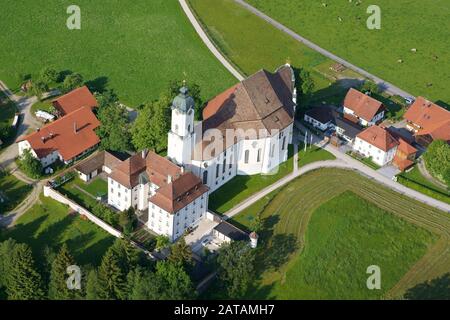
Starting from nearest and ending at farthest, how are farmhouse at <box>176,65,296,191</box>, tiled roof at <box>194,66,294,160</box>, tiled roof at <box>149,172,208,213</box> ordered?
tiled roof at <box>149,172,208,213</box> < farmhouse at <box>176,65,296,191</box> < tiled roof at <box>194,66,294,160</box>

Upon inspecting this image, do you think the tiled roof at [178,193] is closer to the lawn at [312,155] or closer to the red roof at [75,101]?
the lawn at [312,155]

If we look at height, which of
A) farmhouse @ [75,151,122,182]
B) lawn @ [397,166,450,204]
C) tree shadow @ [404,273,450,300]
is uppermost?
farmhouse @ [75,151,122,182]

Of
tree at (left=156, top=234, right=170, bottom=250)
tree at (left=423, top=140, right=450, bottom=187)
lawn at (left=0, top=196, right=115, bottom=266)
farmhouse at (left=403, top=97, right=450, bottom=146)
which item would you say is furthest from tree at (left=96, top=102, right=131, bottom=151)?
farmhouse at (left=403, top=97, right=450, bottom=146)

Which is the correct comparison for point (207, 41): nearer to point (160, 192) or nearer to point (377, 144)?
point (377, 144)

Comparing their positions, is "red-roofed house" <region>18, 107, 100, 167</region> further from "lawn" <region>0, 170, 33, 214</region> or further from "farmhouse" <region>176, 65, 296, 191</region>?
"farmhouse" <region>176, 65, 296, 191</region>

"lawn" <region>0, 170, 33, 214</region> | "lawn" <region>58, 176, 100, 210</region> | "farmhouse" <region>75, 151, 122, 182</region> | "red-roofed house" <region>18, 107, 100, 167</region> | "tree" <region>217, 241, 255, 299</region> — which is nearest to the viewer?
"tree" <region>217, 241, 255, 299</region>

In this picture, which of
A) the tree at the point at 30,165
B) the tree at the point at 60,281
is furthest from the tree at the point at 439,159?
the tree at the point at 30,165

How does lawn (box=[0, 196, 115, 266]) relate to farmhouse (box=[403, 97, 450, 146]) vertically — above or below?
below
